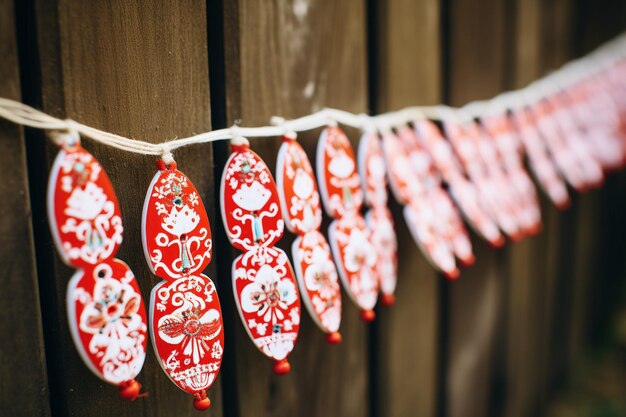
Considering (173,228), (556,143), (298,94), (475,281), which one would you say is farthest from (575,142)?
(173,228)

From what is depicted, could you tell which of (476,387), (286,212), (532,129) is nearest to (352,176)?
(286,212)

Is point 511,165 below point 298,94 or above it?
below

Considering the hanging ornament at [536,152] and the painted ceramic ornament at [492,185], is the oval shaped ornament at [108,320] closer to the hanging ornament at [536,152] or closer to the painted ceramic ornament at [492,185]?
the painted ceramic ornament at [492,185]

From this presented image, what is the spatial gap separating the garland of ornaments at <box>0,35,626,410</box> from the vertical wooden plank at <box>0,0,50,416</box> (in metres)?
0.04

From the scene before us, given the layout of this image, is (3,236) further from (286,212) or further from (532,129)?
(532,129)

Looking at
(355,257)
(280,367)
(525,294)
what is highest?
(355,257)

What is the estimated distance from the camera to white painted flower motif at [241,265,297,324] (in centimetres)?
59

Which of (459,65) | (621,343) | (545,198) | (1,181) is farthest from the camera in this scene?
(621,343)

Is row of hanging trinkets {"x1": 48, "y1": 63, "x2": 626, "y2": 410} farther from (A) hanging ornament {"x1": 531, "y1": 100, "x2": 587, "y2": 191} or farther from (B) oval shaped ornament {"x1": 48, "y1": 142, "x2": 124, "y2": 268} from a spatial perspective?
(A) hanging ornament {"x1": 531, "y1": 100, "x2": 587, "y2": 191}

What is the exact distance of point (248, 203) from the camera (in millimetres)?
590

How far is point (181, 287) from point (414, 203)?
17.3 inches

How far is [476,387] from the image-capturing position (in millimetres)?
1249

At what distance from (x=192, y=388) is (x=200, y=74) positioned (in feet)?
1.21

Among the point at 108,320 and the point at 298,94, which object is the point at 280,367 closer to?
the point at 108,320
